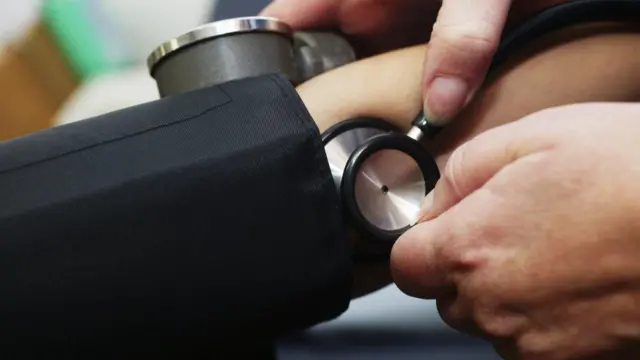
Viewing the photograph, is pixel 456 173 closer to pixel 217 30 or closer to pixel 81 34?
pixel 217 30

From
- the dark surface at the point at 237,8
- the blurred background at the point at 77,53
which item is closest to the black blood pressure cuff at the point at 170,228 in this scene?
the dark surface at the point at 237,8

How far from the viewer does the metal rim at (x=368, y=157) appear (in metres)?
0.55

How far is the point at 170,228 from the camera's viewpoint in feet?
1.63

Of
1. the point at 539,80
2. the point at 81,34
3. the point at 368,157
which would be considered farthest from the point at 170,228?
the point at 81,34

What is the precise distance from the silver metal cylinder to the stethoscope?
0.32 feet

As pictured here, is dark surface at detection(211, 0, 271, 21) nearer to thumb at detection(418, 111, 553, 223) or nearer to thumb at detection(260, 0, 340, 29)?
thumb at detection(260, 0, 340, 29)

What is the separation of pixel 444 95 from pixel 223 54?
192 mm

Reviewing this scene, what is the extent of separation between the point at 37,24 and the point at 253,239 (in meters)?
1.58

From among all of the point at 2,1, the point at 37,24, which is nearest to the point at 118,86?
the point at 37,24

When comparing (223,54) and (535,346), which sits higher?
(223,54)

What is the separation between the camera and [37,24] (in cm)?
187

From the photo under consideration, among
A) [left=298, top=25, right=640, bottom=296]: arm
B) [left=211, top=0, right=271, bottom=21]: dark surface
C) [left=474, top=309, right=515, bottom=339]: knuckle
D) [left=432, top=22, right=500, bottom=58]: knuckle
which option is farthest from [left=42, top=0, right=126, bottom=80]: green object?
[left=474, top=309, right=515, bottom=339]: knuckle

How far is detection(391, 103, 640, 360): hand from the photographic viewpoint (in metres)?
0.44

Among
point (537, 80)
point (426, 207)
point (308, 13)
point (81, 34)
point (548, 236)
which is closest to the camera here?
point (548, 236)
